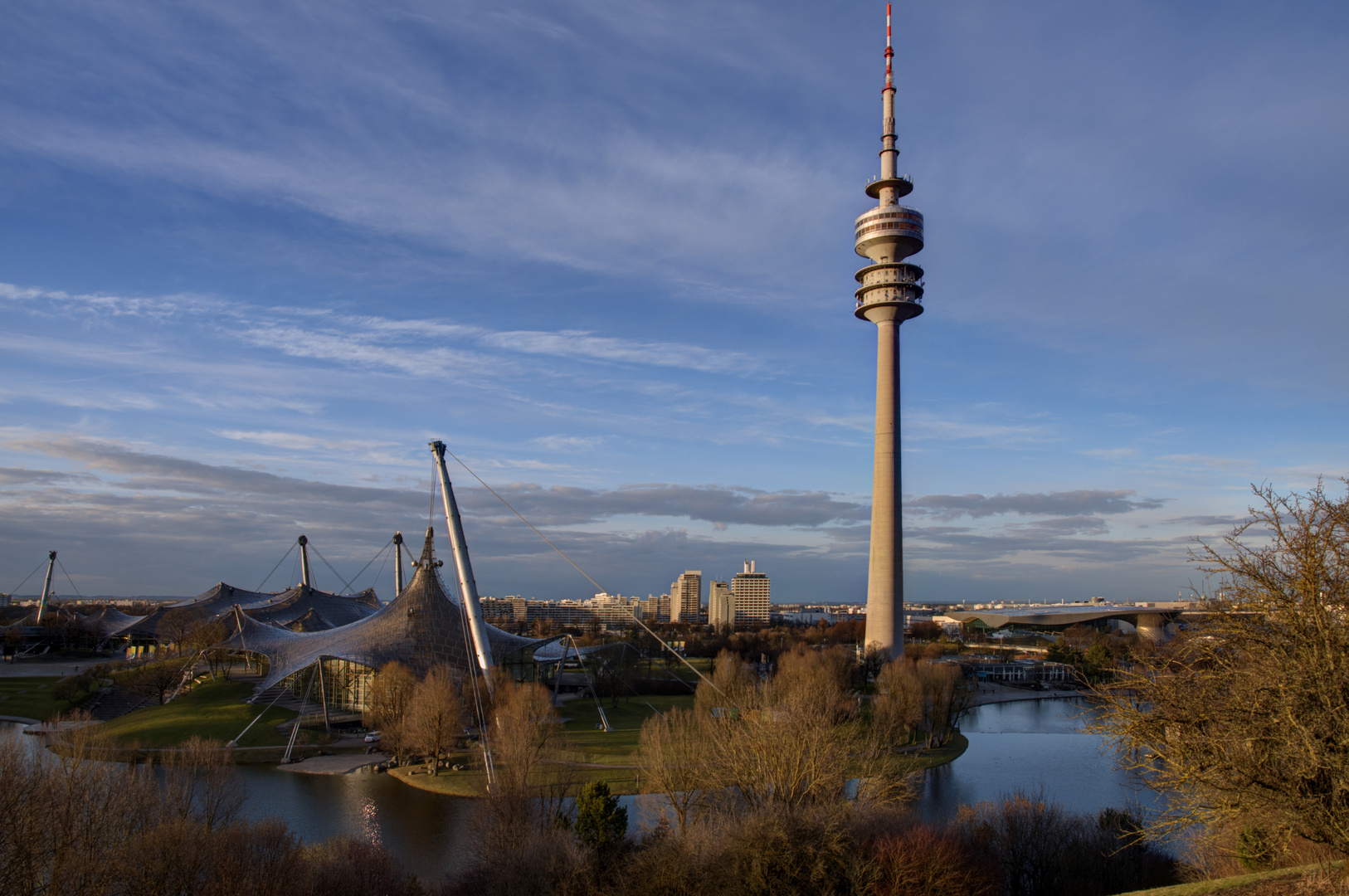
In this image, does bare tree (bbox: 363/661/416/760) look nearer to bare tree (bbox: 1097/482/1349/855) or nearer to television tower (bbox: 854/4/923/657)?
bare tree (bbox: 1097/482/1349/855)

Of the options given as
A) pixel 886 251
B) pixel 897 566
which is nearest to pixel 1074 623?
pixel 897 566

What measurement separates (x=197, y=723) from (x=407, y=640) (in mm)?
9610

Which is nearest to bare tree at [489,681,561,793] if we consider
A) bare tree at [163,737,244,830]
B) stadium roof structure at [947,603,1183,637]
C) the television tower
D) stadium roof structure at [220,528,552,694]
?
bare tree at [163,737,244,830]

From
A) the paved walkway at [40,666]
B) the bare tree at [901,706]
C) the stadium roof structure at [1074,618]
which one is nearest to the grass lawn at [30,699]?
the paved walkway at [40,666]

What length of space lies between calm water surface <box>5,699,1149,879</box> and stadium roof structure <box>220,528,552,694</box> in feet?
32.5

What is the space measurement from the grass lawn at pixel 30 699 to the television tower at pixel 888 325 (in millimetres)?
49916

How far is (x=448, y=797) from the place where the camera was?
88.3 feet

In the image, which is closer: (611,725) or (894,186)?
(611,725)

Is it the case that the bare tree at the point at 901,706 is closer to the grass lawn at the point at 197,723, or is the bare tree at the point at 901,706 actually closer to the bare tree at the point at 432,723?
the bare tree at the point at 432,723

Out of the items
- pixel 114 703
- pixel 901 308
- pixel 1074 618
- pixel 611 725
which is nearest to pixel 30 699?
pixel 114 703

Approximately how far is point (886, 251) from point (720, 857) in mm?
55106

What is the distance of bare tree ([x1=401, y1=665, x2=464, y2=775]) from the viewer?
29.7 metres

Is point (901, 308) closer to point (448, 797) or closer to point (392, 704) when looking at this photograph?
point (392, 704)

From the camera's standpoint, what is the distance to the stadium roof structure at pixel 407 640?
40156 mm
